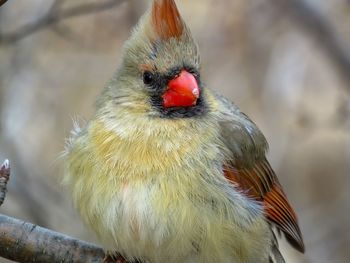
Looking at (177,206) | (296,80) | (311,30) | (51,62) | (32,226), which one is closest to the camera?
(177,206)

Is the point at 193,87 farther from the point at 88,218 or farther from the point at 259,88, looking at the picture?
the point at 259,88

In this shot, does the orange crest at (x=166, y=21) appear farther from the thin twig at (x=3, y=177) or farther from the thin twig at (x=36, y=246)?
the thin twig at (x=36, y=246)

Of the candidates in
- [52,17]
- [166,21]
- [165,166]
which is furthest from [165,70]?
[52,17]

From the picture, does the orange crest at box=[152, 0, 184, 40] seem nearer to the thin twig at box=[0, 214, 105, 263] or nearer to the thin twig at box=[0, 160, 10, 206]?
the thin twig at box=[0, 160, 10, 206]

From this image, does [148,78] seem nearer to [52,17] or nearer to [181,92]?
[181,92]

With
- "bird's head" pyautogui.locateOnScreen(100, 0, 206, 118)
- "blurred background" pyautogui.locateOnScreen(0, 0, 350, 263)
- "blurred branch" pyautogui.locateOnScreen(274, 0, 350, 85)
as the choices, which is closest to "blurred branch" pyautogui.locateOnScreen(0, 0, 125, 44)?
"blurred background" pyautogui.locateOnScreen(0, 0, 350, 263)

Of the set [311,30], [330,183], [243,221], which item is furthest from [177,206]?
[330,183]
